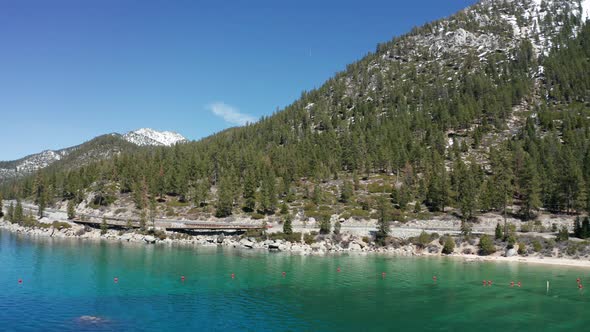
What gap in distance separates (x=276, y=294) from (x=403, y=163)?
9676 cm

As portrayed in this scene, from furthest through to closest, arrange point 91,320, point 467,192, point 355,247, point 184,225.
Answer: point 184,225, point 467,192, point 355,247, point 91,320

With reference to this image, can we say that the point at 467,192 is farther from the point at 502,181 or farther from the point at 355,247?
the point at 355,247

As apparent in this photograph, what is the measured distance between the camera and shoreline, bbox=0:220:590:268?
240 ft

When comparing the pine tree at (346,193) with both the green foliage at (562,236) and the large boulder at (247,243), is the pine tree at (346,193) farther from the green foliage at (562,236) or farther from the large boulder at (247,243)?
the green foliage at (562,236)

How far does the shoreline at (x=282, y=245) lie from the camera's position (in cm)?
7315

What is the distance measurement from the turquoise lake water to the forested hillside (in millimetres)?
33454

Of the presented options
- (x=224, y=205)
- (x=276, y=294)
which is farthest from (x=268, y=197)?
(x=276, y=294)

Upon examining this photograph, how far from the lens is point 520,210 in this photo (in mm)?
96500

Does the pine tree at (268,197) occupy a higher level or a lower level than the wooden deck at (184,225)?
higher

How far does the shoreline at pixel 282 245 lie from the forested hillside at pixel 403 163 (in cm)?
1166

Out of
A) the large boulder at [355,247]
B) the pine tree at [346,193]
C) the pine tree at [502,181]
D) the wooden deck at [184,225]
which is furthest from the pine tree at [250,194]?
the pine tree at [502,181]

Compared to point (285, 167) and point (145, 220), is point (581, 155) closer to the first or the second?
point (285, 167)

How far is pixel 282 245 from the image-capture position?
3374 inches

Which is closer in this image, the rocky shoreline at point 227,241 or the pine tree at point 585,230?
the pine tree at point 585,230
